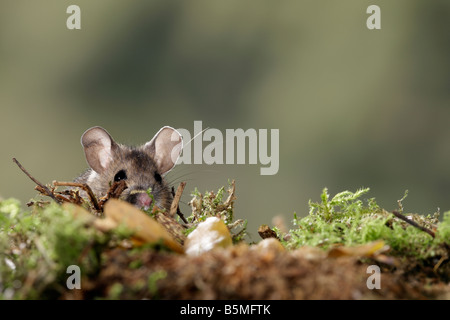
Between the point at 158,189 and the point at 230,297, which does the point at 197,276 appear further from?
the point at 158,189

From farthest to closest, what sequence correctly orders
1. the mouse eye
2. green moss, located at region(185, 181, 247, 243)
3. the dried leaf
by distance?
the mouse eye → green moss, located at region(185, 181, 247, 243) → the dried leaf

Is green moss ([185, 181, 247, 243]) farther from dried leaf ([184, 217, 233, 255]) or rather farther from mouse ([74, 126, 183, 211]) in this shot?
mouse ([74, 126, 183, 211])

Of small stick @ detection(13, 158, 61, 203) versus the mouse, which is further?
the mouse

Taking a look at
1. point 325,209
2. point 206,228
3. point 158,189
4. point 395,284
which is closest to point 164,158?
point 158,189

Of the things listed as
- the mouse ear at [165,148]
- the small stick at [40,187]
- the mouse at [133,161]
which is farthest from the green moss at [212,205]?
the mouse ear at [165,148]

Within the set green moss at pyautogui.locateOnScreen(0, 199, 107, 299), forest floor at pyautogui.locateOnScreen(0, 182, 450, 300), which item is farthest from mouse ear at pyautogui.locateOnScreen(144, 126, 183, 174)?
green moss at pyautogui.locateOnScreen(0, 199, 107, 299)

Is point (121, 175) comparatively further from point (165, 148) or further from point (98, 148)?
point (165, 148)

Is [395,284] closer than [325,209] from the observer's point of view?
Yes

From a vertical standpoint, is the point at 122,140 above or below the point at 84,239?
above
